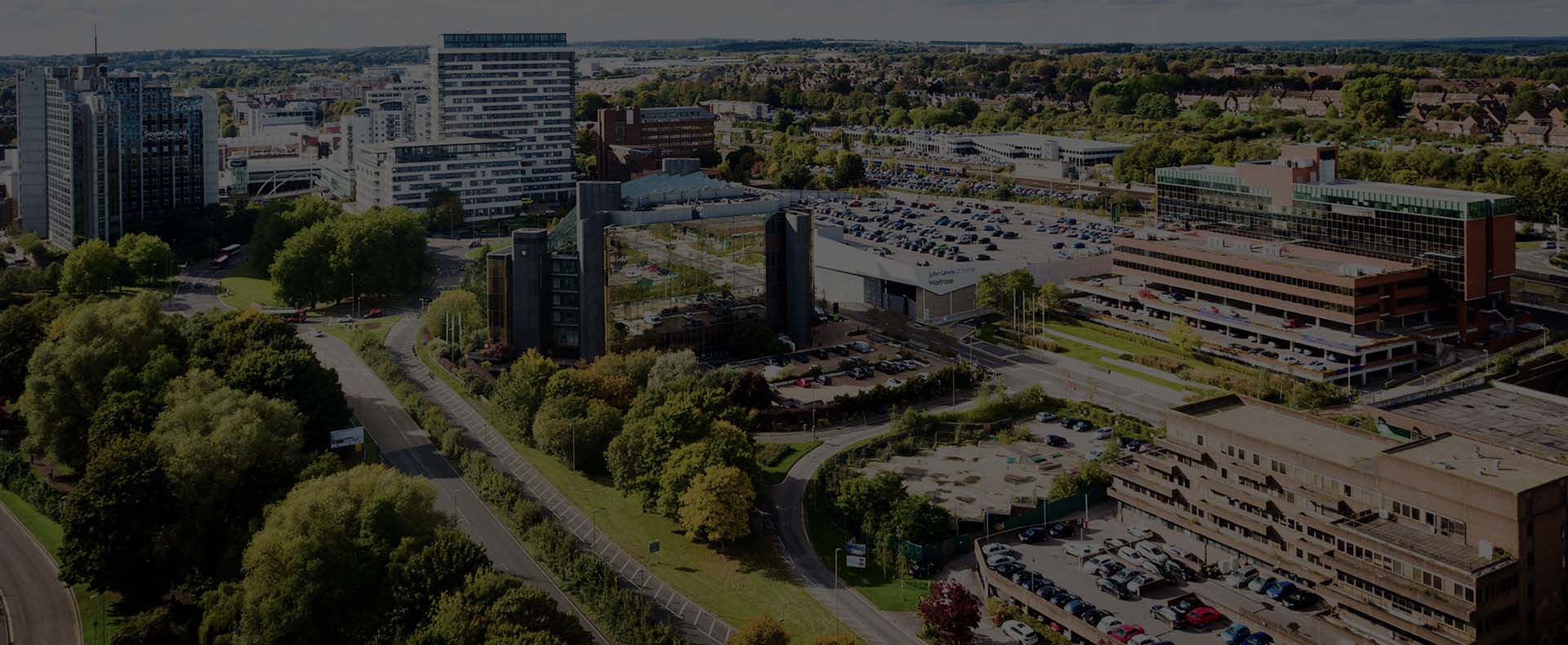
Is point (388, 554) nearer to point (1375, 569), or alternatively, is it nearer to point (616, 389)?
point (616, 389)

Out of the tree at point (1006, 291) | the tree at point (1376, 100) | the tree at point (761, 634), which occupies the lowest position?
the tree at point (761, 634)

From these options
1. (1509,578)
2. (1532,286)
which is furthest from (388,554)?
(1532,286)

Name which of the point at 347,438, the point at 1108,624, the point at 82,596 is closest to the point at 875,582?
the point at 1108,624

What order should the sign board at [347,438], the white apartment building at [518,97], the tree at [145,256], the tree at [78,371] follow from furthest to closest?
the white apartment building at [518,97] → the tree at [145,256] → the tree at [78,371] → the sign board at [347,438]

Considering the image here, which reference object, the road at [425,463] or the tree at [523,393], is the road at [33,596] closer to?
the road at [425,463]

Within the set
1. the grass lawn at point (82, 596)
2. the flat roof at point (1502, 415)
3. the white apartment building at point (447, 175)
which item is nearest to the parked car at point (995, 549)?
the flat roof at point (1502, 415)

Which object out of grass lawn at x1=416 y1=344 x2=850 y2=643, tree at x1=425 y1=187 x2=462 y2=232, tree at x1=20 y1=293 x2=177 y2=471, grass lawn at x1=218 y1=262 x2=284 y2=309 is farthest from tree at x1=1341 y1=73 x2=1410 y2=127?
tree at x1=20 y1=293 x2=177 y2=471

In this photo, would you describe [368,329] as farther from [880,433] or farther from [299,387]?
[880,433]
